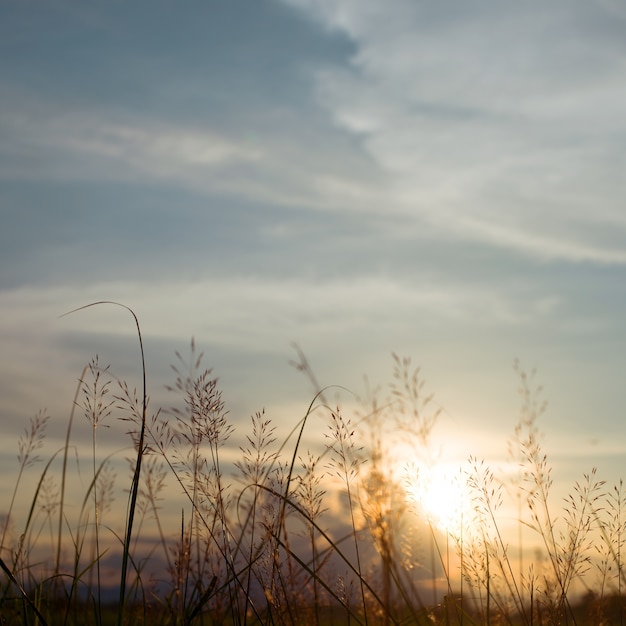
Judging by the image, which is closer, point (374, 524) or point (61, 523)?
point (374, 524)

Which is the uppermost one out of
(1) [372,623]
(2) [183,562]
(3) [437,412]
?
(3) [437,412]

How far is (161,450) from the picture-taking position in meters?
2.88

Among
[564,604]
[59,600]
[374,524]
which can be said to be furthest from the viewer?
[59,600]

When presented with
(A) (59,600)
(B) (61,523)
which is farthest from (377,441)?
(A) (59,600)

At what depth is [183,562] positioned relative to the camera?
3.07m

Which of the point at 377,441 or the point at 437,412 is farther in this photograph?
the point at 437,412

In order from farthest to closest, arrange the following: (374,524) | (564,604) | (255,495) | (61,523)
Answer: (61,523) → (255,495) → (564,604) → (374,524)

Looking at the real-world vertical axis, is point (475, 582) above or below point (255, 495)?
below

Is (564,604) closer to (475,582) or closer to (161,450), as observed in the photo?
(475,582)

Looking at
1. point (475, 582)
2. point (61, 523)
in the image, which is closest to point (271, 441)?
point (475, 582)

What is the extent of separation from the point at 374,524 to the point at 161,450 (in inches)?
34.6

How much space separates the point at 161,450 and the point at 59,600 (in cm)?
213

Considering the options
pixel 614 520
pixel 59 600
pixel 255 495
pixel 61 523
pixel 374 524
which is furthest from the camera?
pixel 59 600

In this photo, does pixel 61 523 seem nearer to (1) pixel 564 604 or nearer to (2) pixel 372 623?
(2) pixel 372 623
